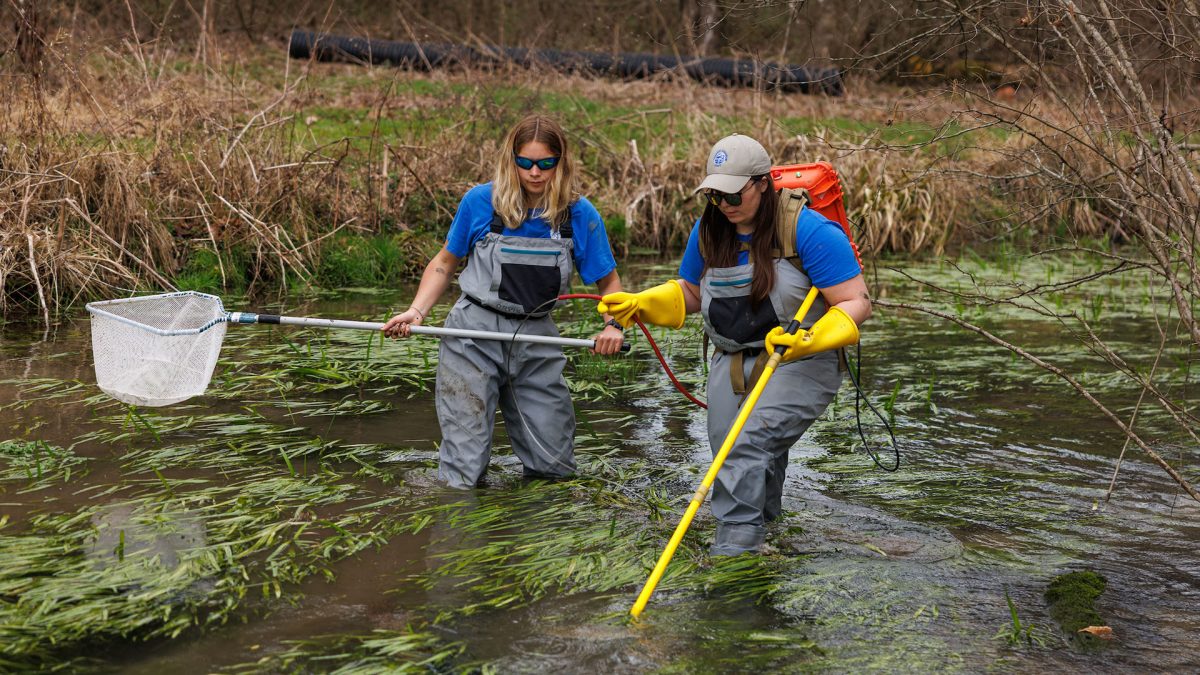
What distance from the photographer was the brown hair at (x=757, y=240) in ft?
13.7

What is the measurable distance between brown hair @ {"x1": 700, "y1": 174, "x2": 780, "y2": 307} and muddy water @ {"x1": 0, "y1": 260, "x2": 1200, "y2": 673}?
0.98 m

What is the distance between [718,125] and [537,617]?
9801 millimetres

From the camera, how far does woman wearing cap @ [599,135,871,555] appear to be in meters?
4.09

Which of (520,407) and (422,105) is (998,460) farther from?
(422,105)

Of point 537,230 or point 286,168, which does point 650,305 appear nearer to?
point 537,230

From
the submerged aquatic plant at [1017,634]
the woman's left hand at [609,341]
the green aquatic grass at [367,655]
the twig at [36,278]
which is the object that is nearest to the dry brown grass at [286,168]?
the twig at [36,278]

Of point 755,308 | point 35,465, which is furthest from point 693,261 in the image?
point 35,465

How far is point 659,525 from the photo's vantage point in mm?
4672

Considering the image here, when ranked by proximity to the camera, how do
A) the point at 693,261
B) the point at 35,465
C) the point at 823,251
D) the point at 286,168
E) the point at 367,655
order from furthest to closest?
1. the point at 286,168
2. the point at 35,465
3. the point at 693,261
4. the point at 823,251
5. the point at 367,655

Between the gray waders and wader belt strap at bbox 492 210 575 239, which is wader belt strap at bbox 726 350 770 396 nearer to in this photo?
the gray waders

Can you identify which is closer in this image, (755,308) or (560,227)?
(755,308)

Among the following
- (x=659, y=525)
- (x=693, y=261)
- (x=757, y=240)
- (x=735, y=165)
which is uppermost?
(x=735, y=165)

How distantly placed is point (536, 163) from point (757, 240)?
1.00m

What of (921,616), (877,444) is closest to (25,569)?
(921,616)
